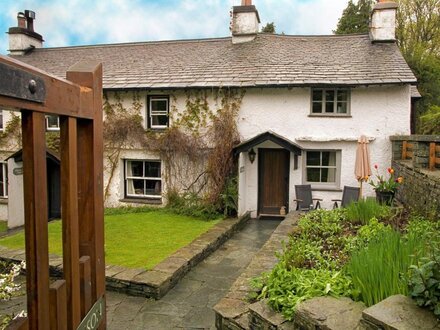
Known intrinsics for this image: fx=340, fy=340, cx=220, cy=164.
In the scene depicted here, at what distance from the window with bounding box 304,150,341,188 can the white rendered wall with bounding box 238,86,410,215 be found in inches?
10.6

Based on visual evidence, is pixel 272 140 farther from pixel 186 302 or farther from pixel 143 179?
pixel 186 302

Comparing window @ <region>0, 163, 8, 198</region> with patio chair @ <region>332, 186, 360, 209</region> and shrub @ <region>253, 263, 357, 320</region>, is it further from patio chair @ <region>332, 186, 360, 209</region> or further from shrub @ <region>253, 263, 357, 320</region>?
shrub @ <region>253, 263, 357, 320</region>

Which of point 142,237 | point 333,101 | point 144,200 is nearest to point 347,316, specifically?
point 142,237

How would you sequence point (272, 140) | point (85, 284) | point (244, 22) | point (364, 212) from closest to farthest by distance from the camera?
point (85, 284), point (364, 212), point (272, 140), point (244, 22)

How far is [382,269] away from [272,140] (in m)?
8.07

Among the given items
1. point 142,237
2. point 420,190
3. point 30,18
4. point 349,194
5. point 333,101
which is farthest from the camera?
point 30,18

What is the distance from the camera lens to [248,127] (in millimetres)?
12125

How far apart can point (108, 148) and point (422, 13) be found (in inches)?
1037

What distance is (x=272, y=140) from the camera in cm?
1121

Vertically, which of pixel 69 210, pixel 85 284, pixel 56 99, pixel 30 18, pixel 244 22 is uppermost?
pixel 30 18

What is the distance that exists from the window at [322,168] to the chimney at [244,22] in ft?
20.3

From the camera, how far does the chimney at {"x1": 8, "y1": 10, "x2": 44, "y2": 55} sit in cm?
1748

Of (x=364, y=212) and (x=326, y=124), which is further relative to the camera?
(x=326, y=124)

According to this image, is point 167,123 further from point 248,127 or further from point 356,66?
point 356,66
